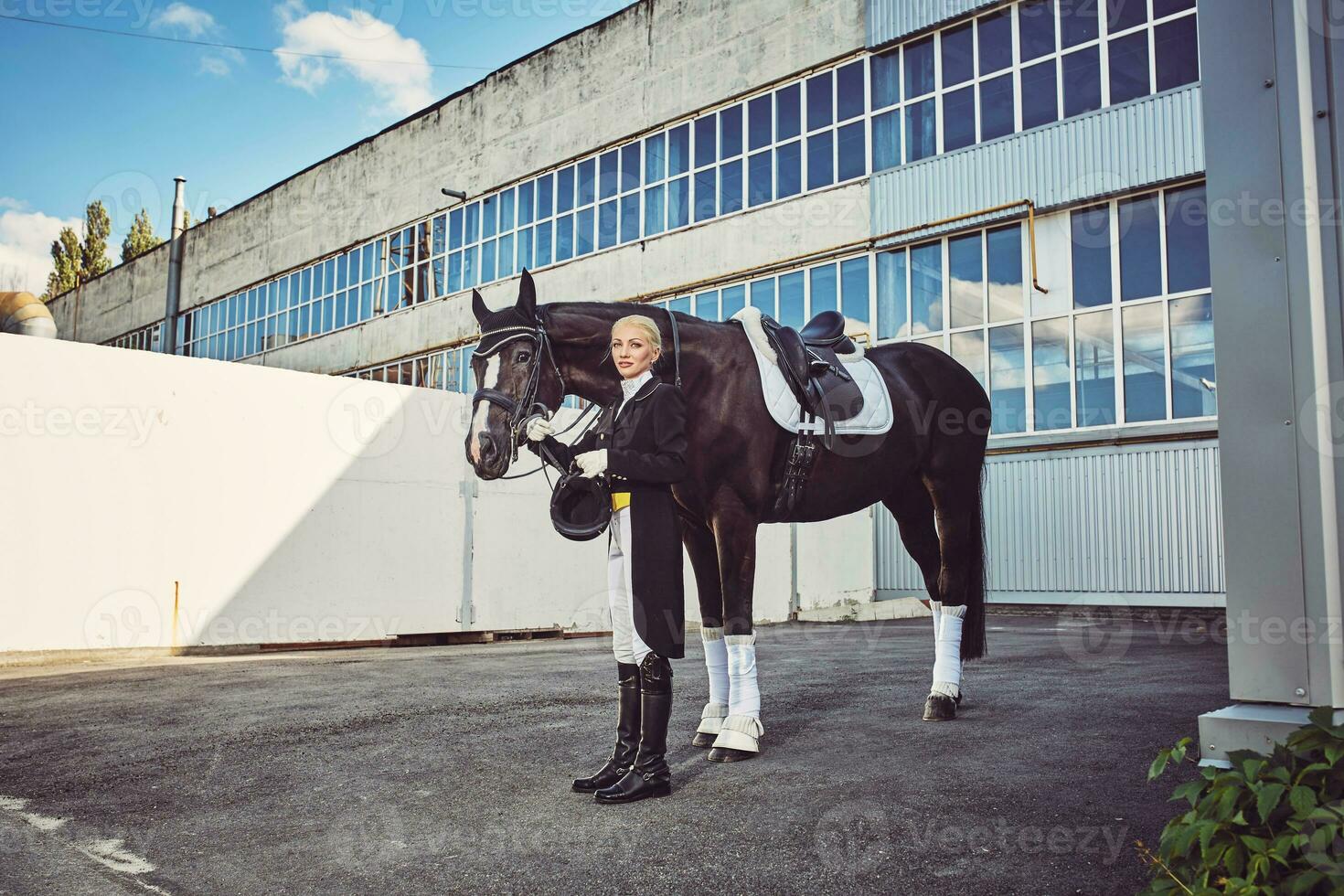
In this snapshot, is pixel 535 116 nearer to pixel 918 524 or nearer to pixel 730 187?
pixel 730 187

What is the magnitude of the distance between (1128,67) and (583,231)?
11302 mm

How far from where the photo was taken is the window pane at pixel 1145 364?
Result: 1466cm

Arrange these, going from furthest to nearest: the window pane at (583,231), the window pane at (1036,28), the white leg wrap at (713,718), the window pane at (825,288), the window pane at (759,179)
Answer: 1. the window pane at (583,231)
2. the window pane at (759,179)
3. the window pane at (825,288)
4. the window pane at (1036,28)
5. the white leg wrap at (713,718)

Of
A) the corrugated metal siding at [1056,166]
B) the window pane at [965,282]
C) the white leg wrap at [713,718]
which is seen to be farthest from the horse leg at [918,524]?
the window pane at [965,282]

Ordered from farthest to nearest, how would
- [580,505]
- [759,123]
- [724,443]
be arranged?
[759,123], [724,443], [580,505]

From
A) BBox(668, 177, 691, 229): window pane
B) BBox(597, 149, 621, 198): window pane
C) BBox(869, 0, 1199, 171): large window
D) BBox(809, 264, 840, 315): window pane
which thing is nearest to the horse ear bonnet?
BBox(869, 0, 1199, 171): large window

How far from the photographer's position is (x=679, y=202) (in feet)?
67.2

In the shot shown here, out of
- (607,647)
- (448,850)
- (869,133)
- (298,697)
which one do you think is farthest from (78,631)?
(869,133)

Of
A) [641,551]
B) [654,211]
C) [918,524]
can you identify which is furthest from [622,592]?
[654,211]

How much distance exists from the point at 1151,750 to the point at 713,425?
219cm

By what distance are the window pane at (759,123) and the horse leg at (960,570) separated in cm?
1451

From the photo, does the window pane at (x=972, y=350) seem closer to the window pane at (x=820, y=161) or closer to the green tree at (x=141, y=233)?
the window pane at (x=820, y=161)

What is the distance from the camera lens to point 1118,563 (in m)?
14.8

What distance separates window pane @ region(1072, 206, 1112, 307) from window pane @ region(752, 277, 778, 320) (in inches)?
216
